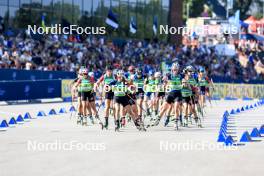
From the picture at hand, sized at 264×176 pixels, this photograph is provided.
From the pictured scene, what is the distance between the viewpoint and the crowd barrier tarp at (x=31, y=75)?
1513 inches

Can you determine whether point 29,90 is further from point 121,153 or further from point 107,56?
point 121,153

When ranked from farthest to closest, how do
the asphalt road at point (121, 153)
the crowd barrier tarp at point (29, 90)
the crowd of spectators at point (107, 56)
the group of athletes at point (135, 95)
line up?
1. the crowd of spectators at point (107, 56)
2. the crowd barrier tarp at point (29, 90)
3. the group of athletes at point (135, 95)
4. the asphalt road at point (121, 153)

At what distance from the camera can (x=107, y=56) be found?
1905 inches

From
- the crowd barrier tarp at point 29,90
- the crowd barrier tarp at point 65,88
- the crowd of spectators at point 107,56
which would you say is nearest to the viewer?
the crowd barrier tarp at point 29,90

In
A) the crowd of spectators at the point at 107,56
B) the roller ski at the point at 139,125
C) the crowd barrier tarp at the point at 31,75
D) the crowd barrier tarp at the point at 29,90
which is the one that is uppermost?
the crowd of spectators at the point at 107,56

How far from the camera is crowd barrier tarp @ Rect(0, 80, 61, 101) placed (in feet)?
126

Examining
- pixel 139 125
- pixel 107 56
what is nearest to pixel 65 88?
pixel 107 56

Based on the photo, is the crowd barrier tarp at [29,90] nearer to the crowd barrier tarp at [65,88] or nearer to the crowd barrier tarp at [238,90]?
the crowd barrier tarp at [65,88]

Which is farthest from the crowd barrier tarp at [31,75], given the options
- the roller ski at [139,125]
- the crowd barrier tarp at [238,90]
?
the roller ski at [139,125]

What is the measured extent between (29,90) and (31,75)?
0.90 metres

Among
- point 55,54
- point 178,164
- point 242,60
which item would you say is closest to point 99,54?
point 55,54

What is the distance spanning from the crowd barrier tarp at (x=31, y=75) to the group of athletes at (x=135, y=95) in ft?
37.9

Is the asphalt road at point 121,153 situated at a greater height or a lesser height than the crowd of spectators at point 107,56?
lesser

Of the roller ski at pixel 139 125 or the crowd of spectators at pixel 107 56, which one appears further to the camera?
the crowd of spectators at pixel 107 56
